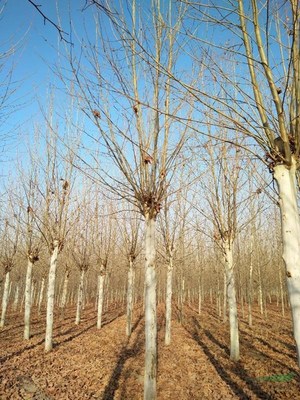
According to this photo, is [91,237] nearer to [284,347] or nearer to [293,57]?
[284,347]

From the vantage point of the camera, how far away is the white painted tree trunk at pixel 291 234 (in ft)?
7.93

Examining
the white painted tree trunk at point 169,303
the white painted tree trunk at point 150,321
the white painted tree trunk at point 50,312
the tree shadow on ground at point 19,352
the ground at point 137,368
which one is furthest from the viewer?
the white painted tree trunk at point 169,303

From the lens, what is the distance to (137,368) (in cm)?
776

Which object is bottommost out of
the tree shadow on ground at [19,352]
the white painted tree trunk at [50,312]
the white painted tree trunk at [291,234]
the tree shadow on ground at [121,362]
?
the tree shadow on ground at [121,362]

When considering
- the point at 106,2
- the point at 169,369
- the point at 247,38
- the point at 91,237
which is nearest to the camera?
the point at 247,38

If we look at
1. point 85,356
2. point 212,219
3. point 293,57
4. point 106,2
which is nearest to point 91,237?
point 85,356

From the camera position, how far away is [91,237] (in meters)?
16.1

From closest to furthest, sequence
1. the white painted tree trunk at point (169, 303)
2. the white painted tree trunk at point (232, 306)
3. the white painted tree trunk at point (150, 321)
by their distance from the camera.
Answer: the white painted tree trunk at point (150, 321), the white painted tree trunk at point (232, 306), the white painted tree trunk at point (169, 303)

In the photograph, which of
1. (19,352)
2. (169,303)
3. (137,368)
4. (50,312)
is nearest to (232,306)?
(137,368)

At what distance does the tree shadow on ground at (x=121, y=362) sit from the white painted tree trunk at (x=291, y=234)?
482cm

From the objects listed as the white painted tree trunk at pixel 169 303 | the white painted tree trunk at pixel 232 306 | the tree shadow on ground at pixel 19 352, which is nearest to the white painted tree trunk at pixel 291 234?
the white painted tree trunk at pixel 232 306

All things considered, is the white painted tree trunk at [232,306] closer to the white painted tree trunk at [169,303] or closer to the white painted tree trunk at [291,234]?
the white painted tree trunk at [169,303]

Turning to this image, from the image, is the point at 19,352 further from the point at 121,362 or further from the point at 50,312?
the point at 121,362

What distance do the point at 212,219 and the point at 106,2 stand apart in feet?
20.5
